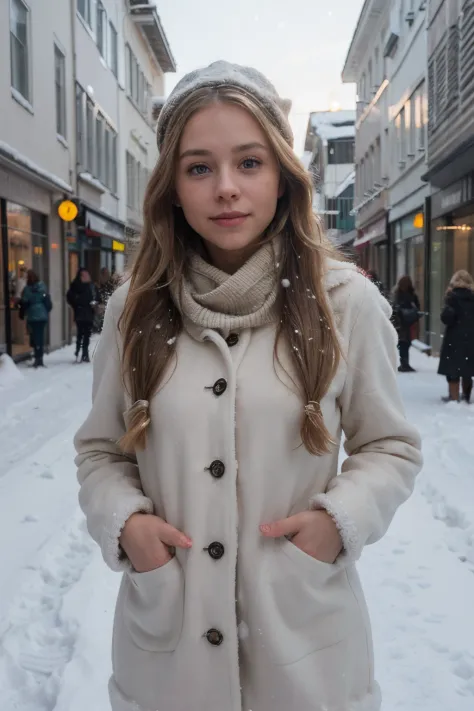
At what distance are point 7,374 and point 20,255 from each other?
401 centimetres

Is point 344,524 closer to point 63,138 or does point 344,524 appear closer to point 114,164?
point 63,138

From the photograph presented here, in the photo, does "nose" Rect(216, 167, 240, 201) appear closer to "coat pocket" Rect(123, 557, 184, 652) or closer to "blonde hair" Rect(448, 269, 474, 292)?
"coat pocket" Rect(123, 557, 184, 652)

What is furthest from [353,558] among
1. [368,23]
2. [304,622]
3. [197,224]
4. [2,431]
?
[368,23]

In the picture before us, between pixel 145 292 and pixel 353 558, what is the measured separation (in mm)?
768

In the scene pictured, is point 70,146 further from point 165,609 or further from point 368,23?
point 165,609

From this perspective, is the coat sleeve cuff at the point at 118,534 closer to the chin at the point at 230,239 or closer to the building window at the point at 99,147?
the chin at the point at 230,239

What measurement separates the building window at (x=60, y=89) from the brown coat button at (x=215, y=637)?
18.2 metres

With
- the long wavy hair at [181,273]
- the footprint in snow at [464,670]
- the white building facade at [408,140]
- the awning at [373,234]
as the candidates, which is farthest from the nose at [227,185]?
the awning at [373,234]

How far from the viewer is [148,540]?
5.13 feet

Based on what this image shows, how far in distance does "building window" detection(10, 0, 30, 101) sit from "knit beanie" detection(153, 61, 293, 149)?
13.9m

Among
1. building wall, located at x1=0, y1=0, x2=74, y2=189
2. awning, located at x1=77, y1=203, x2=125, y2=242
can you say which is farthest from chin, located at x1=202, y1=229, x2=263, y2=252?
awning, located at x1=77, y1=203, x2=125, y2=242

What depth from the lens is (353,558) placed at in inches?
60.6

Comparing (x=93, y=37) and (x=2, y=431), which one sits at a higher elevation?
(x=93, y=37)

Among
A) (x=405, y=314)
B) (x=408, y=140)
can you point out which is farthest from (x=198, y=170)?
(x=408, y=140)
